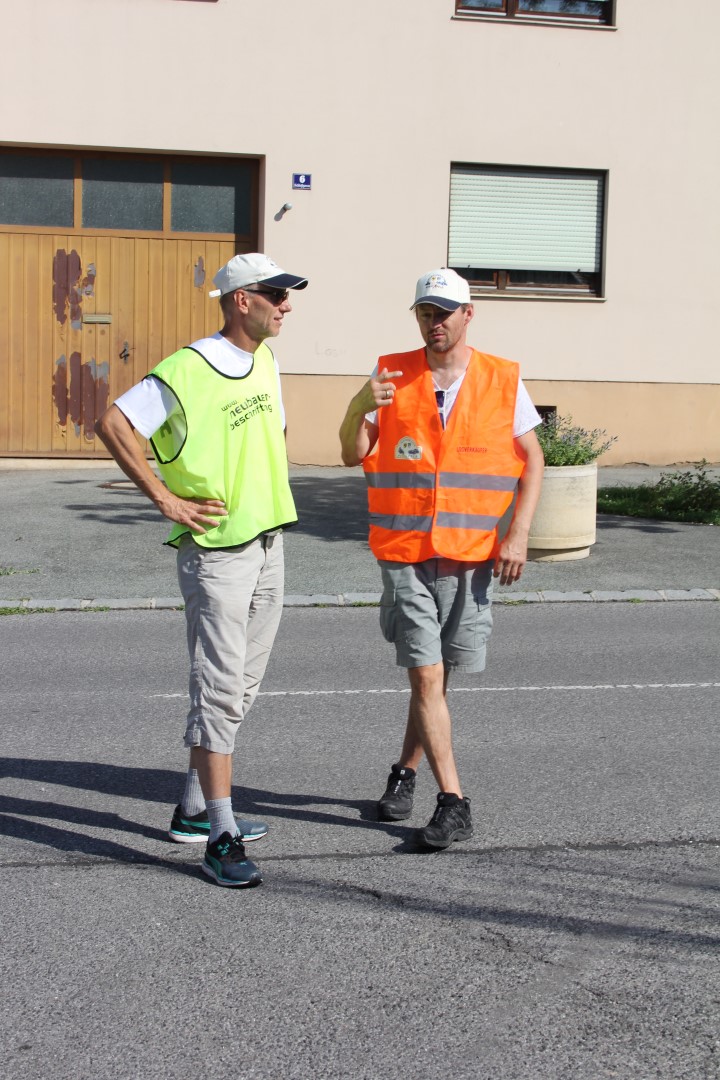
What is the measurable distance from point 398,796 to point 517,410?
1.51 metres

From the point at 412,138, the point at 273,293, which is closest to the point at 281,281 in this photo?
the point at 273,293

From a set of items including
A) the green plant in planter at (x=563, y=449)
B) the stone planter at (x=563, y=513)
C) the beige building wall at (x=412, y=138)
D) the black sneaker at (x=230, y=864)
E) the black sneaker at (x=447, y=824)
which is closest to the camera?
the black sneaker at (x=230, y=864)

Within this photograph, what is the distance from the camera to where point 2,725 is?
6770 mm

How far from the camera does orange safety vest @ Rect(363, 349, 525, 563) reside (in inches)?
200

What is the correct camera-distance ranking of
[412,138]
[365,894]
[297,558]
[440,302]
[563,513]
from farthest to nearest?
1. [412,138]
2. [297,558]
3. [563,513]
4. [440,302]
5. [365,894]

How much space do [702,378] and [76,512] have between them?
8755 mm

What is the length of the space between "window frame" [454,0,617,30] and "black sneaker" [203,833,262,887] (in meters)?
14.8

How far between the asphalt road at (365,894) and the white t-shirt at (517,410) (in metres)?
1.46

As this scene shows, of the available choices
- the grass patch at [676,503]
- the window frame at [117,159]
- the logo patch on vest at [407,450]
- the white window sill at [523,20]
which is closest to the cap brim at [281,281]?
the logo patch on vest at [407,450]

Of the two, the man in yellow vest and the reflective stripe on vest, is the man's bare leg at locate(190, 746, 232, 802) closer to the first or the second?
the man in yellow vest

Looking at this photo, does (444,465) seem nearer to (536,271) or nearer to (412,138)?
(412,138)

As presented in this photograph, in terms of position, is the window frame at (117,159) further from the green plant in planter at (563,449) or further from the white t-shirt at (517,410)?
the white t-shirt at (517,410)

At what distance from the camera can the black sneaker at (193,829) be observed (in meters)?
5.09

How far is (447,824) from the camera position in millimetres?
4973
